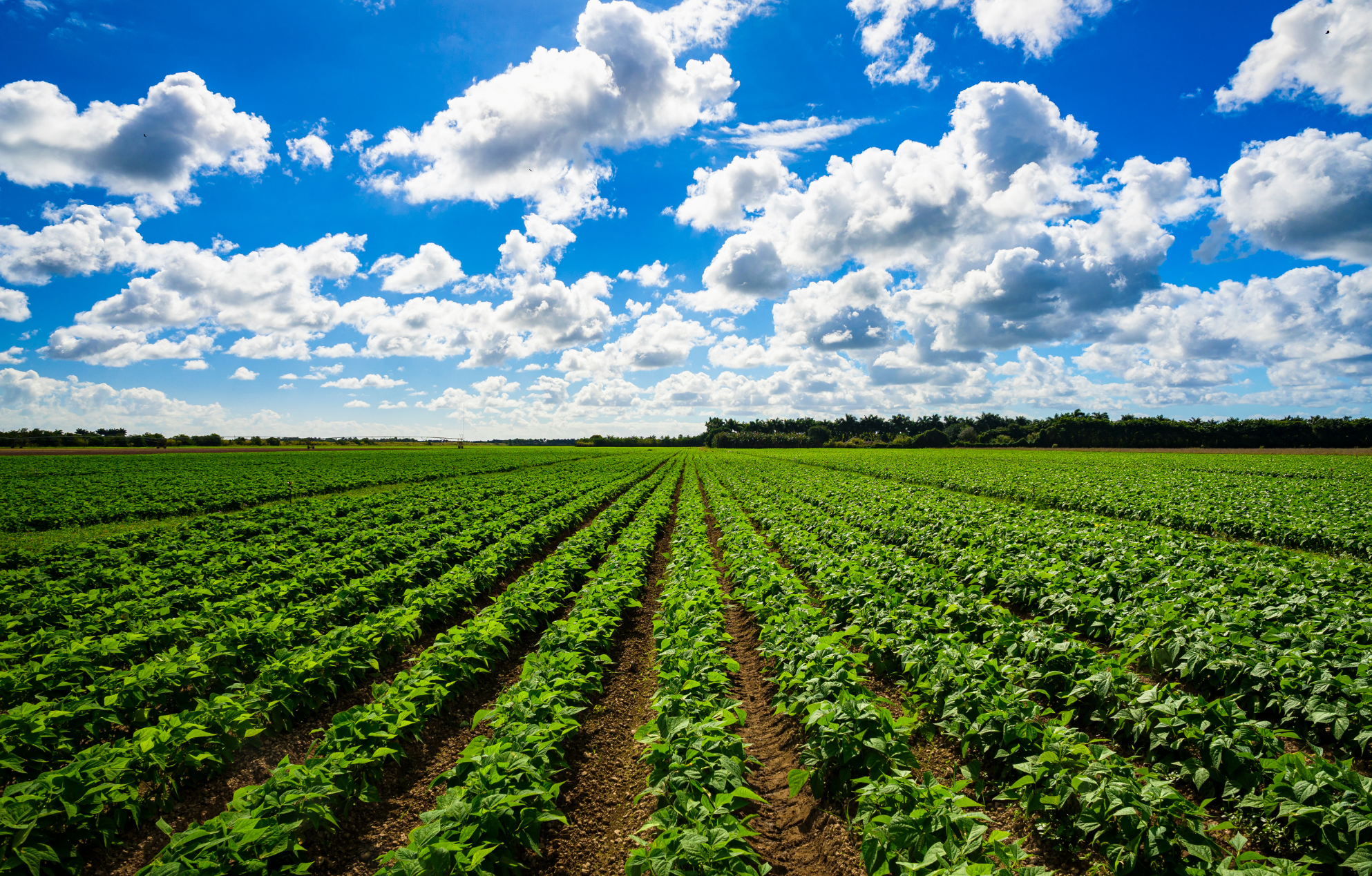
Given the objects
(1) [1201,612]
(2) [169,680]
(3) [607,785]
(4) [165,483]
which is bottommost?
(3) [607,785]

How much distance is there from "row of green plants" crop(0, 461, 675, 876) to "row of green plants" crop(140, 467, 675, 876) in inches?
26.2

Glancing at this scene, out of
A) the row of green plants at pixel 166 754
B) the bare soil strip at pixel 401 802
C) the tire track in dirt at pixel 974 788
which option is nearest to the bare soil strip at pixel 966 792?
the tire track in dirt at pixel 974 788

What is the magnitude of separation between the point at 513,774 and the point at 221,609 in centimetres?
806

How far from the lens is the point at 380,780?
5.47 meters

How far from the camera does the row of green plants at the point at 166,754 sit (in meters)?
3.98

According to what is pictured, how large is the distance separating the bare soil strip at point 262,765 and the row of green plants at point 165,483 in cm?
2518

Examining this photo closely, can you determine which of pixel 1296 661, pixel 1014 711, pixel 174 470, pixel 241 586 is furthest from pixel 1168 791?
Result: pixel 174 470

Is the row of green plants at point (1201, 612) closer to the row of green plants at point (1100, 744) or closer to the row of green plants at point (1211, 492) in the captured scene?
the row of green plants at point (1100, 744)

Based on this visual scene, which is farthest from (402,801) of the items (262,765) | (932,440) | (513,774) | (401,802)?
(932,440)

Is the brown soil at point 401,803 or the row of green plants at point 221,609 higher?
the row of green plants at point 221,609

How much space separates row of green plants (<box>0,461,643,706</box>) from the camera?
6.62m

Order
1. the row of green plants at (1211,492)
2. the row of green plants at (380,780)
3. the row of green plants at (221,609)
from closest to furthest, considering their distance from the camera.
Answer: the row of green plants at (380,780) → the row of green plants at (221,609) → the row of green plants at (1211,492)

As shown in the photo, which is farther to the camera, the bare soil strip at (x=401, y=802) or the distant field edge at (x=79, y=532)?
the distant field edge at (x=79, y=532)

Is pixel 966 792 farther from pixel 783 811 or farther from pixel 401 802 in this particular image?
pixel 401 802
